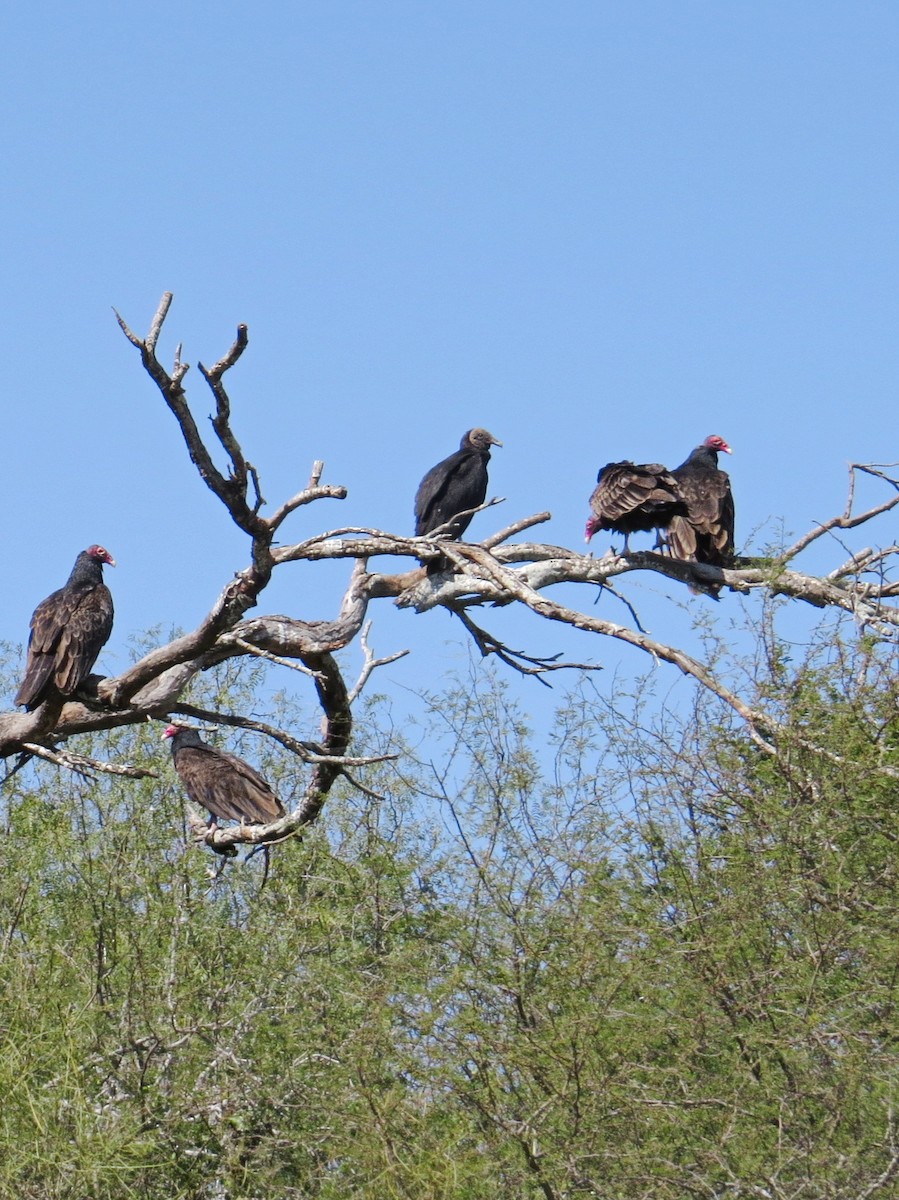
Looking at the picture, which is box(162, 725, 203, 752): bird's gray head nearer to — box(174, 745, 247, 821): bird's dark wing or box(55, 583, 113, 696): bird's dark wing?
box(174, 745, 247, 821): bird's dark wing

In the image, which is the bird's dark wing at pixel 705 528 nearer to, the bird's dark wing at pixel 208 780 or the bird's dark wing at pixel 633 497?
the bird's dark wing at pixel 633 497

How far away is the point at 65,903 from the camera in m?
6.73

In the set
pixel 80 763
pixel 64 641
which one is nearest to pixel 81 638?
pixel 64 641

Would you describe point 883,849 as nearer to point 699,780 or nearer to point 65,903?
point 699,780

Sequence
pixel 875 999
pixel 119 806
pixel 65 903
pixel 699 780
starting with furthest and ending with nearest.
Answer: pixel 119 806 → pixel 65 903 → pixel 699 780 → pixel 875 999

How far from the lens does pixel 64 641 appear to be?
5160 millimetres

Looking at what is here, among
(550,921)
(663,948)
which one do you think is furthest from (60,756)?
(663,948)

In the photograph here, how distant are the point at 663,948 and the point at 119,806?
3558 mm

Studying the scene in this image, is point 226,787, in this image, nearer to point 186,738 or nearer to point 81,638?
point 186,738

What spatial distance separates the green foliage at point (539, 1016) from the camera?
4.38 m

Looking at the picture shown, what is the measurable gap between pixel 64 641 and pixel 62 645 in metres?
0.01

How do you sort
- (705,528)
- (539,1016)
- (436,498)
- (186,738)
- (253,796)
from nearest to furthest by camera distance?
1. (539,1016)
2. (253,796)
3. (705,528)
4. (186,738)
5. (436,498)

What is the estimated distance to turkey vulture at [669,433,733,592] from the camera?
6473 millimetres

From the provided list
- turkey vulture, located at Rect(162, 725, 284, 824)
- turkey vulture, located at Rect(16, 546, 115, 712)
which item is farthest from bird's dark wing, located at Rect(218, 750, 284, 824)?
turkey vulture, located at Rect(16, 546, 115, 712)
